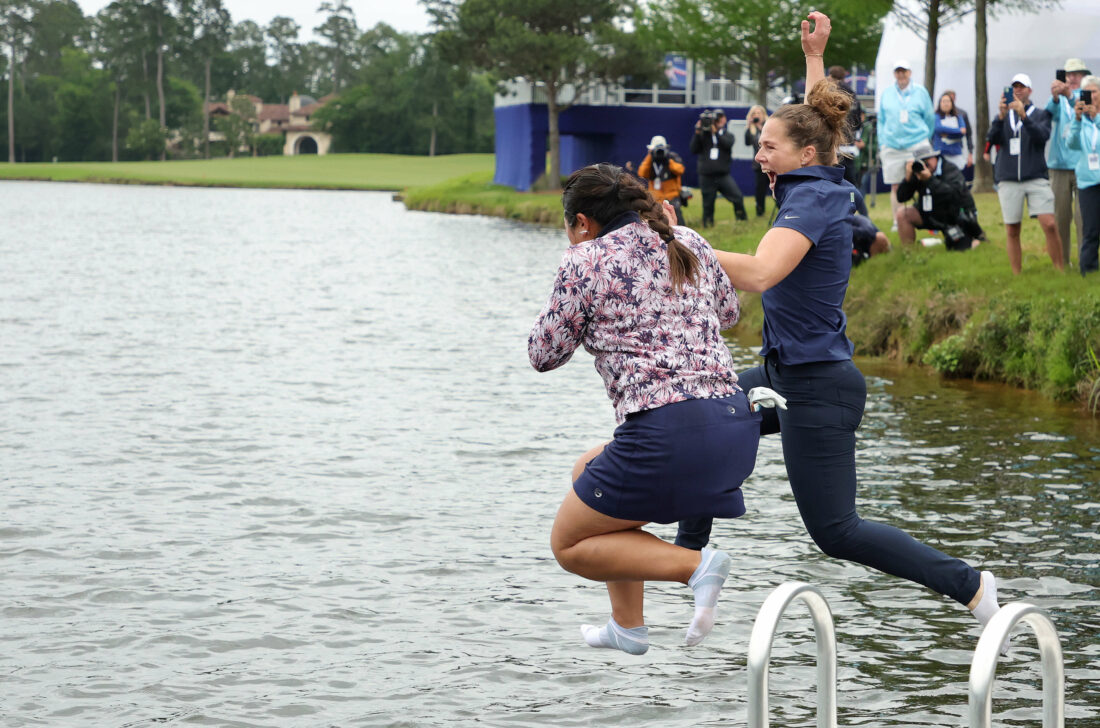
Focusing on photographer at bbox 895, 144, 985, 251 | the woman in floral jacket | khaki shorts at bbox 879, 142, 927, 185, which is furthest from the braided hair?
khaki shorts at bbox 879, 142, 927, 185

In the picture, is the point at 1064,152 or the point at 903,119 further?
the point at 903,119

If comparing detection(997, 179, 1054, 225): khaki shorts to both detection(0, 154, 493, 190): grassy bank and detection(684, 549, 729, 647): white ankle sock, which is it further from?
detection(0, 154, 493, 190): grassy bank

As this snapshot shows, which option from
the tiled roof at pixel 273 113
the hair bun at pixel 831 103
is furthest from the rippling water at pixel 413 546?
the tiled roof at pixel 273 113

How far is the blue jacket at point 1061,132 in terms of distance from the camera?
1460 cm

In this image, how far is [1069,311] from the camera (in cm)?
1363

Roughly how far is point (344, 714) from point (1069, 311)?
9360 millimetres

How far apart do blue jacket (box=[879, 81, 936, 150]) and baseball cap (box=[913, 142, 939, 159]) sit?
0.20 m

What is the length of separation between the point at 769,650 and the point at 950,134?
54.5 feet

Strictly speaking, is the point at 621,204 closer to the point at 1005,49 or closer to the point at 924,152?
the point at 924,152

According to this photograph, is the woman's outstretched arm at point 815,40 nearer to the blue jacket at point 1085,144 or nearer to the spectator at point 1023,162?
the blue jacket at point 1085,144

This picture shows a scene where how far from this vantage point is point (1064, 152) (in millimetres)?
14844

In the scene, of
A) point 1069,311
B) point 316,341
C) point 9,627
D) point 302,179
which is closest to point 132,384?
point 316,341

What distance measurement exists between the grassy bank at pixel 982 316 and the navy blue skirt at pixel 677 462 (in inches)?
338

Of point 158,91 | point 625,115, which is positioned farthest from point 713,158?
point 158,91
